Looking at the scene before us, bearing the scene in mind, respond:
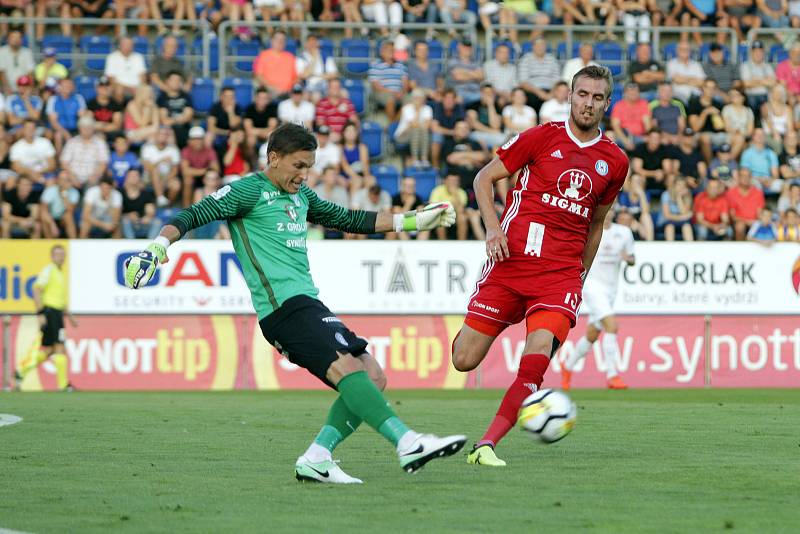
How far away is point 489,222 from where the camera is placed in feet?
30.4

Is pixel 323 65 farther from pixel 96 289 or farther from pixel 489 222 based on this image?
pixel 489 222

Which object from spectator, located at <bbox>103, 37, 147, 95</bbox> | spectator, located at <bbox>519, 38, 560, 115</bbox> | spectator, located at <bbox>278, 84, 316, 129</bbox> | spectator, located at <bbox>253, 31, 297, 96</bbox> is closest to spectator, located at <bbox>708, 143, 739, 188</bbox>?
spectator, located at <bbox>519, 38, 560, 115</bbox>

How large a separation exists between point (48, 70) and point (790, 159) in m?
12.7

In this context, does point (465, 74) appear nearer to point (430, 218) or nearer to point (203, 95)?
point (203, 95)

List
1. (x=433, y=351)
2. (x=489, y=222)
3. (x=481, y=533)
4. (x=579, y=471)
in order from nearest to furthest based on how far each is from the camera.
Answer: (x=481, y=533) < (x=579, y=471) < (x=489, y=222) < (x=433, y=351)

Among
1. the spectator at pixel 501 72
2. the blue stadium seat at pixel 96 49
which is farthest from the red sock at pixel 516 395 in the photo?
the blue stadium seat at pixel 96 49

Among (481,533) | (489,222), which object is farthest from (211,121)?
(481,533)

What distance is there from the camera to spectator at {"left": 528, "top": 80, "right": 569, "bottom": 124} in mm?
24062

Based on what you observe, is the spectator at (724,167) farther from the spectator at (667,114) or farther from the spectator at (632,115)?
the spectator at (632,115)

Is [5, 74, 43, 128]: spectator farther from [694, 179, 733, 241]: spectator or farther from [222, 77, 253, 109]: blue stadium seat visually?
[694, 179, 733, 241]: spectator

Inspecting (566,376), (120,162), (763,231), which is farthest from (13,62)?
(763,231)

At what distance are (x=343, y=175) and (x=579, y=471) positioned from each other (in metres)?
15.3

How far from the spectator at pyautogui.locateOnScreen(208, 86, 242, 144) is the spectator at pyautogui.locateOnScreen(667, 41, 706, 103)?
7.83 m

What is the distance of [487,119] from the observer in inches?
961
